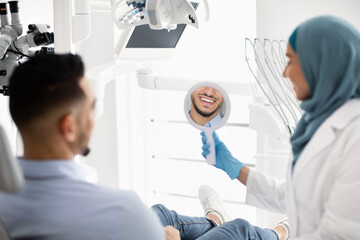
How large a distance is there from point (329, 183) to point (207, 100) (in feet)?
2.49

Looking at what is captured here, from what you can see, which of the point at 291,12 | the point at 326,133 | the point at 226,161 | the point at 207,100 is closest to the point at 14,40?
the point at 207,100

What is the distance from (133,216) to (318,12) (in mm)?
2272

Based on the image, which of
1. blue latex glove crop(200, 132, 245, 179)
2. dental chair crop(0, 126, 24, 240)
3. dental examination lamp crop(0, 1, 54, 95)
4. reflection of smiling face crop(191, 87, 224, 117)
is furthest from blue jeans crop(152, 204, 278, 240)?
dental chair crop(0, 126, 24, 240)

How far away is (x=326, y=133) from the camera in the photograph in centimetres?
167

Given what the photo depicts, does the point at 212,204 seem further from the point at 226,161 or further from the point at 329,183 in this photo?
the point at 329,183

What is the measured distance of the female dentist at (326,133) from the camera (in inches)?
62.2

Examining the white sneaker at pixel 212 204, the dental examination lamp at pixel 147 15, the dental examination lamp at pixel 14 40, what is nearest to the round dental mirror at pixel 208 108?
the dental examination lamp at pixel 147 15

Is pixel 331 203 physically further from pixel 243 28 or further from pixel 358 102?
pixel 243 28

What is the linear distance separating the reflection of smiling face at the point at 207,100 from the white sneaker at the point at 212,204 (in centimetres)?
98

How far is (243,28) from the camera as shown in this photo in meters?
3.52

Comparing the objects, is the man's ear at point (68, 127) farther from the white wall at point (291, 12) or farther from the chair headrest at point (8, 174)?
the white wall at point (291, 12)

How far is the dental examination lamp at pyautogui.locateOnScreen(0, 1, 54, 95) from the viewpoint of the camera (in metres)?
2.64

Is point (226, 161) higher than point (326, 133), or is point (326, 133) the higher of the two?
point (326, 133)

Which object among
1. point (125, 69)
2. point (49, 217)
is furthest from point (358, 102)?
point (125, 69)
